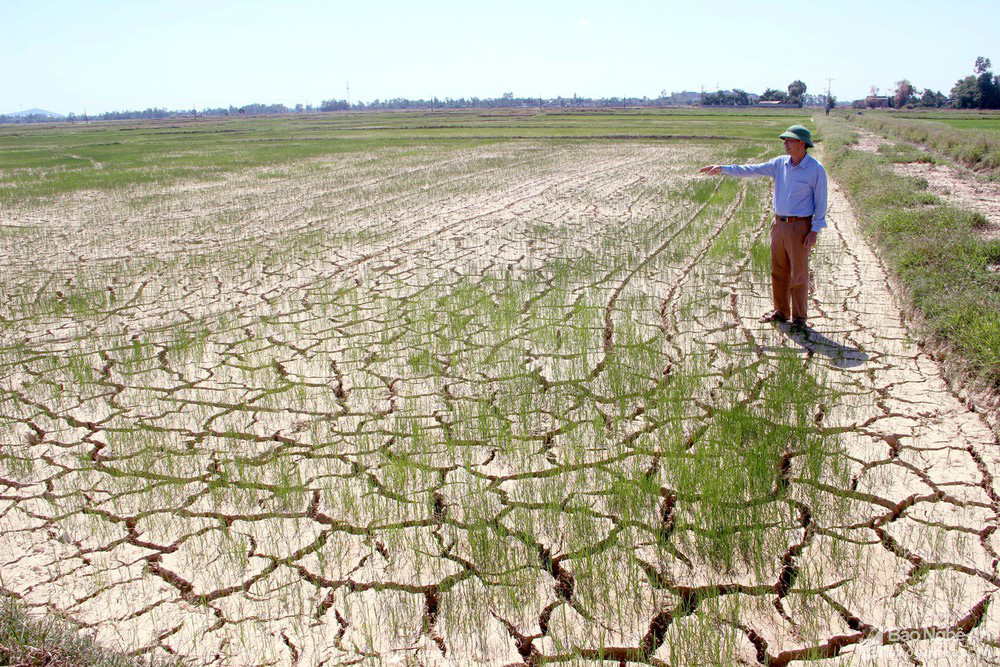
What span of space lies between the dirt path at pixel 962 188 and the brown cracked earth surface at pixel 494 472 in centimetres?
440

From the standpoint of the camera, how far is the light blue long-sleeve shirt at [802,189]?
5.00 metres

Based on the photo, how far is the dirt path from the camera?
10312 mm

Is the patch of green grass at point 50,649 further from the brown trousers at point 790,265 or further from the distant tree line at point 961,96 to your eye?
the distant tree line at point 961,96

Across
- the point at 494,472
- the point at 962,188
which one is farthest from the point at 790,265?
the point at 962,188

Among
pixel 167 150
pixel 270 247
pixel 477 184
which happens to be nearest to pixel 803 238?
pixel 270 247

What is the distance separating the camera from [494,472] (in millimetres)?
3389

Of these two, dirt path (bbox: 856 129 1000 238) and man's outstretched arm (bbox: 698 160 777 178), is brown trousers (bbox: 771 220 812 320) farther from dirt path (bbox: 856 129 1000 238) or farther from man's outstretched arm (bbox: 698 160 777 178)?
dirt path (bbox: 856 129 1000 238)

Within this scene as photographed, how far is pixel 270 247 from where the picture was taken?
8.93 m

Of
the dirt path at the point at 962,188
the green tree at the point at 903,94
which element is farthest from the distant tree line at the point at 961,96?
the dirt path at the point at 962,188

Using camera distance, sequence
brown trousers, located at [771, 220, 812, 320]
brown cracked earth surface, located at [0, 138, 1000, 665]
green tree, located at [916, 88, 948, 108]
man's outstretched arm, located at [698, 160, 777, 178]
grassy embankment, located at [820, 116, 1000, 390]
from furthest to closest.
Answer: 1. green tree, located at [916, 88, 948, 108]
2. man's outstretched arm, located at [698, 160, 777, 178]
3. brown trousers, located at [771, 220, 812, 320]
4. grassy embankment, located at [820, 116, 1000, 390]
5. brown cracked earth surface, located at [0, 138, 1000, 665]

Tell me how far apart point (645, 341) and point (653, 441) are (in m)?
1.64

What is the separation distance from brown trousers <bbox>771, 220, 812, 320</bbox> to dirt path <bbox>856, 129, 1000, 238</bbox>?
430 cm

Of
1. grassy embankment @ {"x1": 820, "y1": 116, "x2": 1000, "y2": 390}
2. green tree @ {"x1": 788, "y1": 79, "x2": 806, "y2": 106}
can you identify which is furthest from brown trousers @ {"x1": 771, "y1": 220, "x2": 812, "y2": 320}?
green tree @ {"x1": 788, "y1": 79, "x2": 806, "y2": 106}

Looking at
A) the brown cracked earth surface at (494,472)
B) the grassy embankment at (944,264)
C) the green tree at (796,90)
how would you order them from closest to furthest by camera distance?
the brown cracked earth surface at (494,472)
the grassy embankment at (944,264)
the green tree at (796,90)
